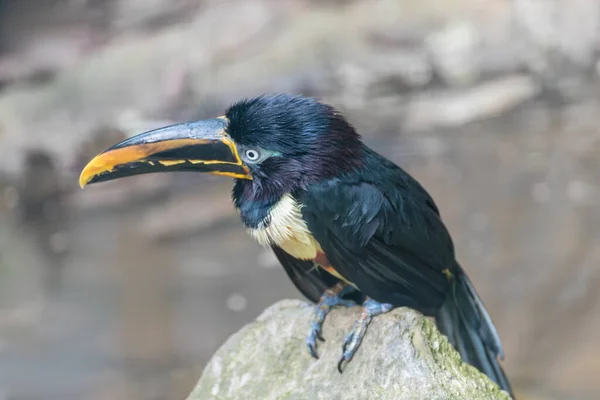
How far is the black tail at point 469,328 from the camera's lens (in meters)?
2.08

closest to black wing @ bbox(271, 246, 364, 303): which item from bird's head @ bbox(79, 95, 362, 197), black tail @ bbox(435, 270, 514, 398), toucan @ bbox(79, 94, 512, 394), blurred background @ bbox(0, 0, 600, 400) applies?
toucan @ bbox(79, 94, 512, 394)

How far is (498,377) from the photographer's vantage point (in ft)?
6.81

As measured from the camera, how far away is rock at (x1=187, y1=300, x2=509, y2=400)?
168 cm

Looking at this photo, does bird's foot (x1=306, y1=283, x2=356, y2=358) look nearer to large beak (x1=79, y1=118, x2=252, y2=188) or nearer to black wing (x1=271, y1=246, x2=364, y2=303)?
black wing (x1=271, y1=246, x2=364, y2=303)

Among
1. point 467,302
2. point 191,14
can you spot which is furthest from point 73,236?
point 467,302

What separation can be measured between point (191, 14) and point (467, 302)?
4454mm

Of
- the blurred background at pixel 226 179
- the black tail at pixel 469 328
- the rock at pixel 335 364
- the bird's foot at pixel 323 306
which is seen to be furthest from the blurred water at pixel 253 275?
the bird's foot at pixel 323 306

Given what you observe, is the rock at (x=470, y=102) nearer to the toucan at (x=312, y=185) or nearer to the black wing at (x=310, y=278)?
the black wing at (x=310, y=278)

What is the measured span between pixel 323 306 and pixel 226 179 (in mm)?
3394

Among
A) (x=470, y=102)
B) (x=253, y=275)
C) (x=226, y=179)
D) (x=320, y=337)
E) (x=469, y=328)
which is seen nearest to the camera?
(x=320, y=337)

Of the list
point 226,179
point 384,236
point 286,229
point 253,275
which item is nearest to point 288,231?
point 286,229

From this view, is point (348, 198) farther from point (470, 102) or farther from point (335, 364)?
point (470, 102)

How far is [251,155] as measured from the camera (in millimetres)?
1804

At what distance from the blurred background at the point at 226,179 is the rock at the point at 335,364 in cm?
154
